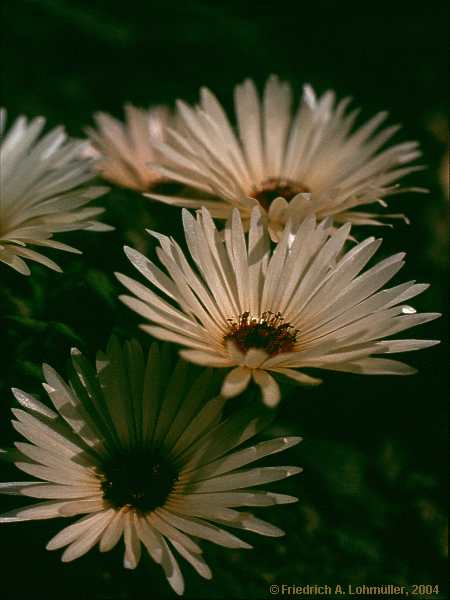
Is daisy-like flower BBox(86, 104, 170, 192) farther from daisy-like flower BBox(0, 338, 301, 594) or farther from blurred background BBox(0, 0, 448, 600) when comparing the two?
daisy-like flower BBox(0, 338, 301, 594)

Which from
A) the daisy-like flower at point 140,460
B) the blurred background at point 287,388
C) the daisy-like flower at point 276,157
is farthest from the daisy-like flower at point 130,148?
the daisy-like flower at point 140,460

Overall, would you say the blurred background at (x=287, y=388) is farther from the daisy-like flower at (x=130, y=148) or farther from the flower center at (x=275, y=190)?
the flower center at (x=275, y=190)

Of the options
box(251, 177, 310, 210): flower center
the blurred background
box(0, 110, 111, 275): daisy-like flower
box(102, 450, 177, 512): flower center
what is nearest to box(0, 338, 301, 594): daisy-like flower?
box(102, 450, 177, 512): flower center

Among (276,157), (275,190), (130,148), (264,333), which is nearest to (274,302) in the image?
(264,333)

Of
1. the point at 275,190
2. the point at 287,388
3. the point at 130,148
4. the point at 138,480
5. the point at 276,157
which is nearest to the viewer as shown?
the point at 138,480

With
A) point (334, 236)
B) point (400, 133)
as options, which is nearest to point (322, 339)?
point (334, 236)

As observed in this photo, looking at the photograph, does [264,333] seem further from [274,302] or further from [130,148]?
[130,148]
